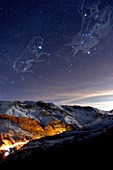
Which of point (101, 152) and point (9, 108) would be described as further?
point (9, 108)

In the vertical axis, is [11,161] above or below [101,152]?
below

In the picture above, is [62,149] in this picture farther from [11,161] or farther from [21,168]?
[11,161]

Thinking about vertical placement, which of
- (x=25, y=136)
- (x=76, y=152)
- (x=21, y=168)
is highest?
(x=76, y=152)

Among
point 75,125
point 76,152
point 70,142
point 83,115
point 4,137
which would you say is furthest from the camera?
point 83,115

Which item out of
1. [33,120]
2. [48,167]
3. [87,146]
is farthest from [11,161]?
[33,120]

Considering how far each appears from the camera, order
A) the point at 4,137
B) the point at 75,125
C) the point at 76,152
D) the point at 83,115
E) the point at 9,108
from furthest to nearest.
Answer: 1. the point at 83,115
2. the point at 75,125
3. the point at 9,108
4. the point at 4,137
5. the point at 76,152

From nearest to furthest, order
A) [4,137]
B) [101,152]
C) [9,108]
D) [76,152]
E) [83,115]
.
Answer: [101,152], [76,152], [4,137], [9,108], [83,115]

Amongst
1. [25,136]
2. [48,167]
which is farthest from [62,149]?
[25,136]

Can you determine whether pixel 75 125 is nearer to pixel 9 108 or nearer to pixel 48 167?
pixel 9 108

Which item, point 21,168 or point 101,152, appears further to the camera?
point 21,168
